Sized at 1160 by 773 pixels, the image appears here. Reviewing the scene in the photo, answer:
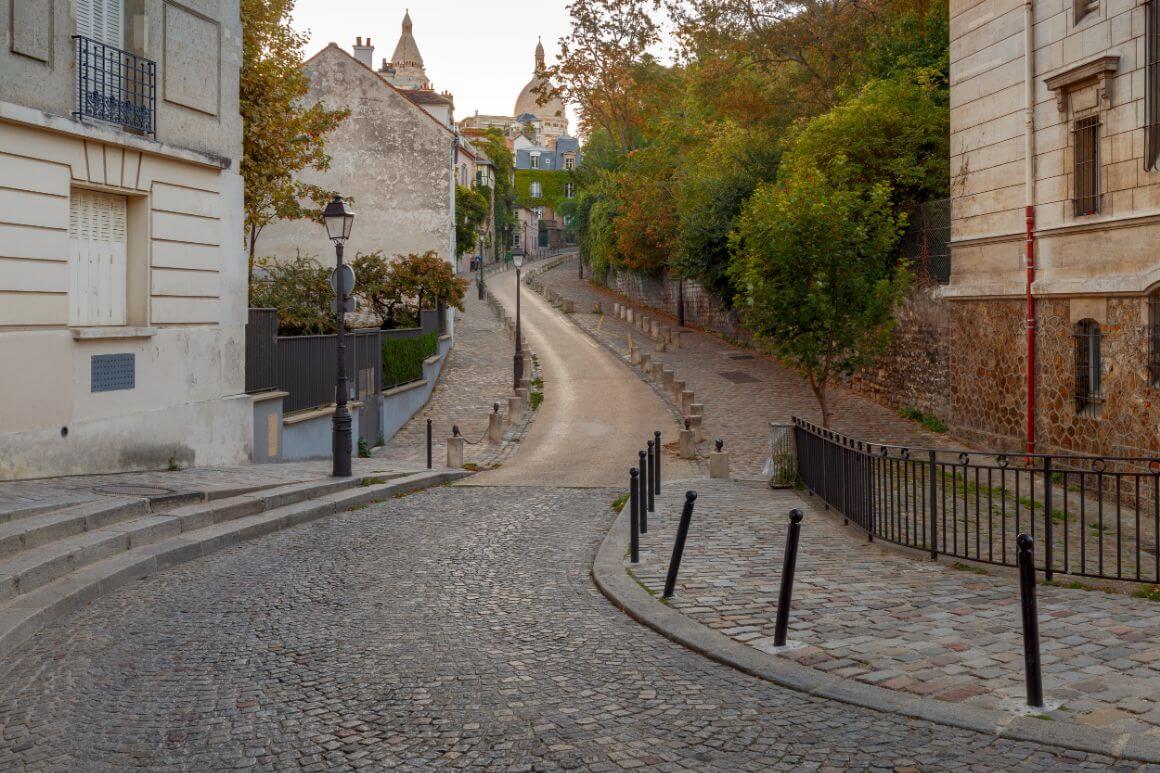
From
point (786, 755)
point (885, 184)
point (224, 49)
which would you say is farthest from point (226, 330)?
point (885, 184)

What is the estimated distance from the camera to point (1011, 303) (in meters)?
18.2

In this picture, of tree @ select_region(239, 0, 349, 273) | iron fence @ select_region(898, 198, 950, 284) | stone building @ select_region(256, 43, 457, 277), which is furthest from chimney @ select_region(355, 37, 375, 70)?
iron fence @ select_region(898, 198, 950, 284)

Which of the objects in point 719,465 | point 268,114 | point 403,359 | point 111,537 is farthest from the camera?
point 403,359

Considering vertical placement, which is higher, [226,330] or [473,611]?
[226,330]

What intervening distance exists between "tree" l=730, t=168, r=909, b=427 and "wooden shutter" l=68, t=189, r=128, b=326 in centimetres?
1093

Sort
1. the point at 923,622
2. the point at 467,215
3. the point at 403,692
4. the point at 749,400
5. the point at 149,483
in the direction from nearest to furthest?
the point at 403,692 < the point at 923,622 < the point at 149,483 < the point at 749,400 < the point at 467,215

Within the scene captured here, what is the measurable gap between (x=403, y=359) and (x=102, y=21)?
15320 mm

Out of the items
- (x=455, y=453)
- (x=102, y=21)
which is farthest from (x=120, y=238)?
(x=455, y=453)

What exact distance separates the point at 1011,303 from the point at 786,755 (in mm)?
15173

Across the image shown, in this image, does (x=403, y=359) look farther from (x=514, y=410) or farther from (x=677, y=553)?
(x=677, y=553)

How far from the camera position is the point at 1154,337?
14.5m

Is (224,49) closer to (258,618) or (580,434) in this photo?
(258,618)

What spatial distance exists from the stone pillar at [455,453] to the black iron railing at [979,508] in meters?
7.40

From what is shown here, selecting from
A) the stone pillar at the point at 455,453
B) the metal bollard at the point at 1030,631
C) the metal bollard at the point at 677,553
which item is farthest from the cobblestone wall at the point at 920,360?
the metal bollard at the point at 1030,631
